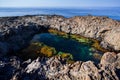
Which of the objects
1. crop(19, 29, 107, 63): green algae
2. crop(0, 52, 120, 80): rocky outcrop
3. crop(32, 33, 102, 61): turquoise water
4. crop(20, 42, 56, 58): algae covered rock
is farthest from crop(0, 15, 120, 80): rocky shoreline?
crop(32, 33, 102, 61): turquoise water

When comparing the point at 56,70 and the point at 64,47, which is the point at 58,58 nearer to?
the point at 56,70

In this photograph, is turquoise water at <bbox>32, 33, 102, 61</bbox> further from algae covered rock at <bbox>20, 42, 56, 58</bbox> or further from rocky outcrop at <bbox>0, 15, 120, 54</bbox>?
rocky outcrop at <bbox>0, 15, 120, 54</bbox>

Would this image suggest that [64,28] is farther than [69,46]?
Yes

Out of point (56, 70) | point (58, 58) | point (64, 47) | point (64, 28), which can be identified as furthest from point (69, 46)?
point (56, 70)

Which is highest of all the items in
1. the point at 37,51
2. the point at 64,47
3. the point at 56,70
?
the point at 56,70

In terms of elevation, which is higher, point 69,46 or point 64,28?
point 64,28

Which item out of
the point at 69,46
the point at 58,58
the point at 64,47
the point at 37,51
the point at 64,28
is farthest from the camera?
the point at 64,28

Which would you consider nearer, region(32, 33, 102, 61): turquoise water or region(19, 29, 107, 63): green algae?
region(19, 29, 107, 63): green algae
